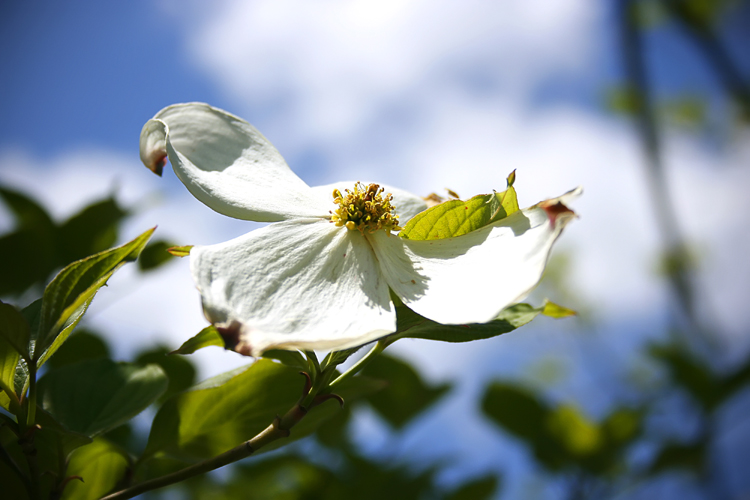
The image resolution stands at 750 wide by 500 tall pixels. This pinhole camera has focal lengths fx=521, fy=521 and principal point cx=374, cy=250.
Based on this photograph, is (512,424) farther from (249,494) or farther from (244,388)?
(244,388)

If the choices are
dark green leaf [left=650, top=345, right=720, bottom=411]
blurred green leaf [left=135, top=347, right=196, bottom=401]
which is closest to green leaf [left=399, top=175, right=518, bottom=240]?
blurred green leaf [left=135, top=347, right=196, bottom=401]

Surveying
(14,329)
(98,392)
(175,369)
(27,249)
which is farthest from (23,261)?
(14,329)

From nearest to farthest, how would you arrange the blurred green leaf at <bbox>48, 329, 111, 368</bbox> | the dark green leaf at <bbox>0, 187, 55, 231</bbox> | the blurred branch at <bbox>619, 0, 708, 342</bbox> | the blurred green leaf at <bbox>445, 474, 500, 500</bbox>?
the blurred green leaf at <bbox>48, 329, 111, 368</bbox>
the dark green leaf at <bbox>0, 187, 55, 231</bbox>
the blurred green leaf at <bbox>445, 474, 500, 500</bbox>
the blurred branch at <bbox>619, 0, 708, 342</bbox>

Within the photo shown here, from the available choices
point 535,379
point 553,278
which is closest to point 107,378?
point 553,278

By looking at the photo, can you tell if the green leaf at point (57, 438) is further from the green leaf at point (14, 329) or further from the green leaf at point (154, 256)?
the green leaf at point (154, 256)

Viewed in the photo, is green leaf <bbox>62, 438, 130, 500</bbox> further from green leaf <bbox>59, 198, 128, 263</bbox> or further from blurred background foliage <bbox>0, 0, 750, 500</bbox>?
green leaf <bbox>59, 198, 128, 263</bbox>

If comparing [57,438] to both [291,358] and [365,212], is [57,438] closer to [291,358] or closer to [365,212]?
[291,358]

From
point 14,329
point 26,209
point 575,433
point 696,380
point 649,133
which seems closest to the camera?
point 14,329
